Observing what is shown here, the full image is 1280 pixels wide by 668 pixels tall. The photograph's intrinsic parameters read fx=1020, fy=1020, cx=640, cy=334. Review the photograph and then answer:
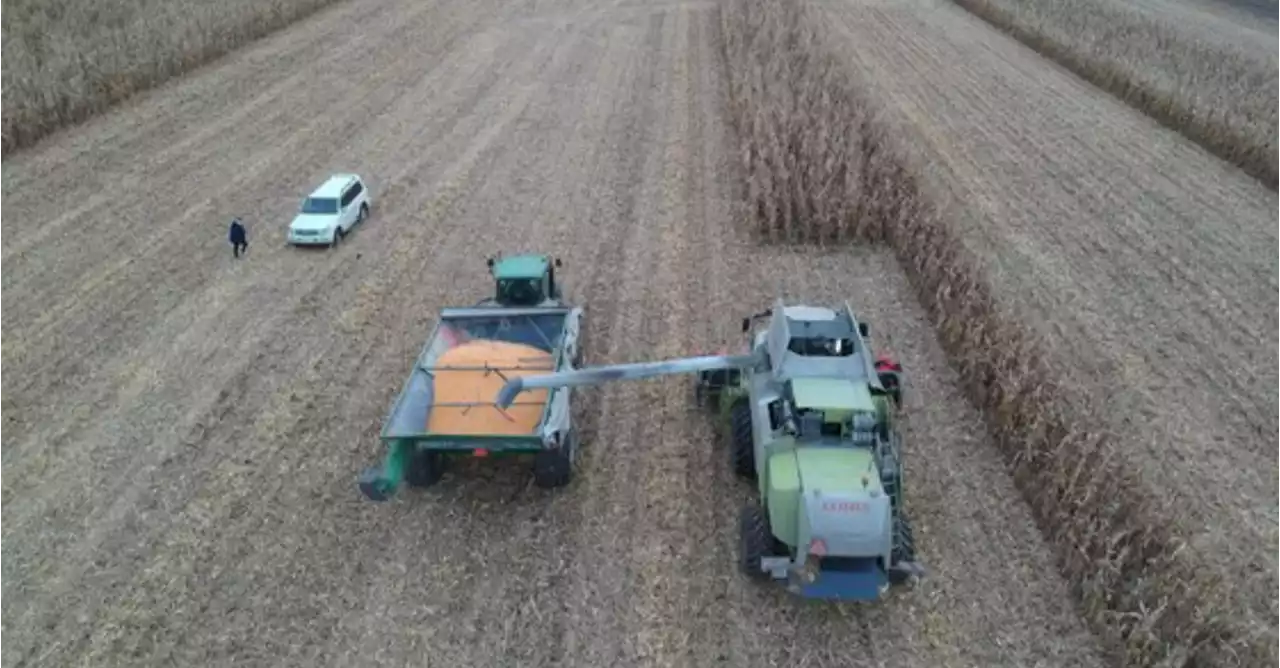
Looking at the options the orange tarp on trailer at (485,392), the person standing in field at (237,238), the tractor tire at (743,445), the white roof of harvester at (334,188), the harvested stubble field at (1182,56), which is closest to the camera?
the orange tarp on trailer at (485,392)

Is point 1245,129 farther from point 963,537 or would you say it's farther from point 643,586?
point 643,586

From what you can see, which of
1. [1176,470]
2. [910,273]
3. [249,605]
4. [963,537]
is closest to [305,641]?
[249,605]

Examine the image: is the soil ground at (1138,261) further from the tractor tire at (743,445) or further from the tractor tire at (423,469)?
the tractor tire at (423,469)

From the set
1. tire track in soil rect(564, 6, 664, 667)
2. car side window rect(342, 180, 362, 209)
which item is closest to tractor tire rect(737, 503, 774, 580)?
tire track in soil rect(564, 6, 664, 667)

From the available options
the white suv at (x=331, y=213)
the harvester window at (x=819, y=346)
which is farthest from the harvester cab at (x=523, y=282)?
the white suv at (x=331, y=213)

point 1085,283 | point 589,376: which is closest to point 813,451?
point 589,376
